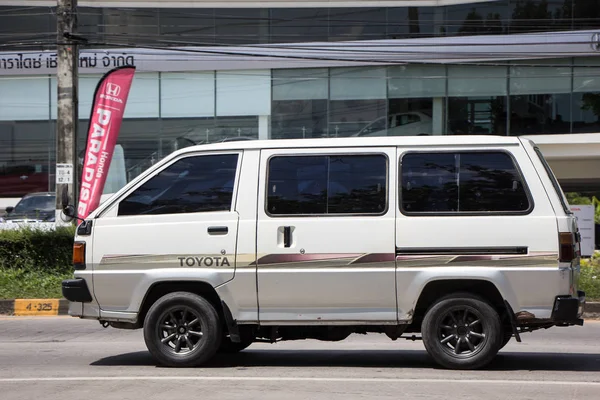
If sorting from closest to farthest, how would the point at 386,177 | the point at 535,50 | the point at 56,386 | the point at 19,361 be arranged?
the point at 56,386 < the point at 386,177 < the point at 19,361 < the point at 535,50

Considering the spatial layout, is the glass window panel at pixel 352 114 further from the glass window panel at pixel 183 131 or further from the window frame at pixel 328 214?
Answer: the window frame at pixel 328 214

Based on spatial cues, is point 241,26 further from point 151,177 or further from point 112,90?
point 151,177

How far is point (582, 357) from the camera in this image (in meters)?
9.54

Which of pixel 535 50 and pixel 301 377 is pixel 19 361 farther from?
pixel 535 50

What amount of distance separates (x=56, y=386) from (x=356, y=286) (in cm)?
276

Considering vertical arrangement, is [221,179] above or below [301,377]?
above

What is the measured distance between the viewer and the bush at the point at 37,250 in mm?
16250

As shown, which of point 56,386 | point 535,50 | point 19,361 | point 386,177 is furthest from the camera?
point 535,50

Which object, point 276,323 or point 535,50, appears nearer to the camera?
point 276,323

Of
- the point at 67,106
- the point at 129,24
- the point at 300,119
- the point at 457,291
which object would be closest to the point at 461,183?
the point at 457,291

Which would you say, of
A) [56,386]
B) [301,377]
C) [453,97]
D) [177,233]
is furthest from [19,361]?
[453,97]

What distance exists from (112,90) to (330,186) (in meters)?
11.9

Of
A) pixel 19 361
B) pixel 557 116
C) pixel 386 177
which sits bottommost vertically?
pixel 19 361

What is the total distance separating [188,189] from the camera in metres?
8.64
